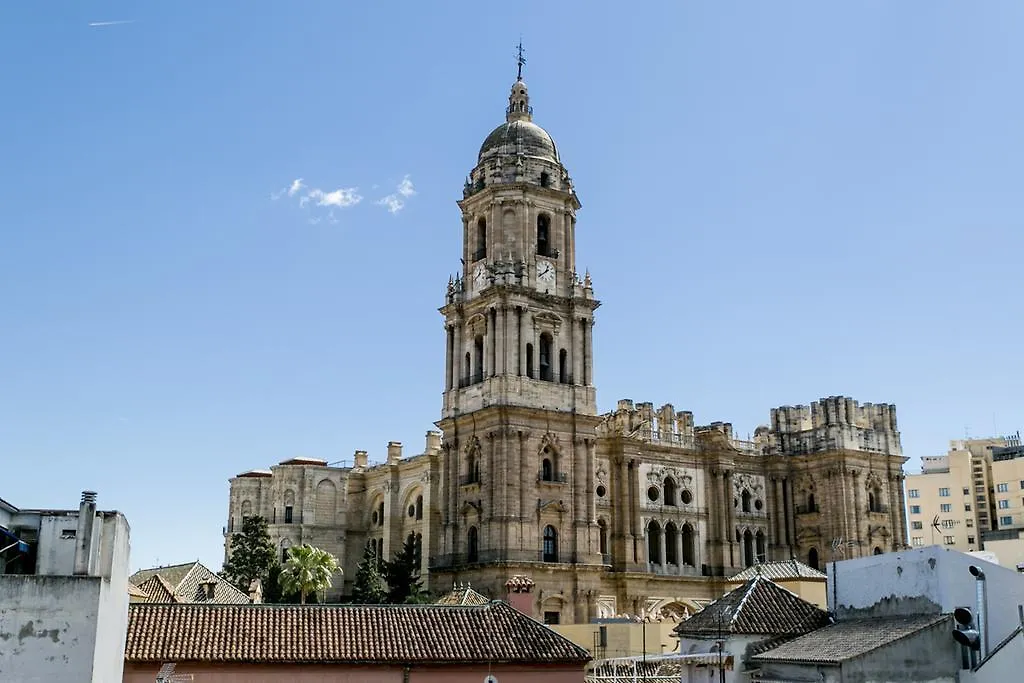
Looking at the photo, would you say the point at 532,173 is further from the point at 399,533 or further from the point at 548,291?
the point at 399,533

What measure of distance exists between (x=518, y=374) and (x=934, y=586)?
3134cm

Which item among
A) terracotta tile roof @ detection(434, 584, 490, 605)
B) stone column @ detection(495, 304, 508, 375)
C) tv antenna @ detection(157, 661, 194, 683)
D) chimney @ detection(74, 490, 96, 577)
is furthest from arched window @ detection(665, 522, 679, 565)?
chimney @ detection(74, 490, 96, 577)

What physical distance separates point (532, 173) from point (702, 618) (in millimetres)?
33693

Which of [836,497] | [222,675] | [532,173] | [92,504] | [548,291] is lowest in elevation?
[222,675]

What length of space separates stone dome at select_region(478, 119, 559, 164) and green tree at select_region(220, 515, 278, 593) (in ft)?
87.9

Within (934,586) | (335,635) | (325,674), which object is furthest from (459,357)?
(934,586)

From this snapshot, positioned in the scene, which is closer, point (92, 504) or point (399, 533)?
point (92, 504)

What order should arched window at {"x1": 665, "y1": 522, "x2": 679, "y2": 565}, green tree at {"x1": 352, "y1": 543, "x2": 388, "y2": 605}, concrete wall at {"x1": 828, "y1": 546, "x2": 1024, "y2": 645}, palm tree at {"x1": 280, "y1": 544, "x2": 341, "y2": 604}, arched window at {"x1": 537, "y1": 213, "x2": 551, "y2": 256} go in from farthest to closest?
arched window at {"x1": 665, "y1": 522, "x2": 679, "y2": 565} < arched window at {"x1": 537, "y1": 213, "x2": 551, "y2": 256} < green tree at {"x1": 352, "y1": 543, "x2": 388, "y2": 605} < palm tree at {"x1": 280, "y1": 544, "x2": 341, "y2": 604} < concrete wall at {"x1": 828, "y1": 546, "x2": 1024, "y2": 645}

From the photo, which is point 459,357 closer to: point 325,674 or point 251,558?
point 251,558

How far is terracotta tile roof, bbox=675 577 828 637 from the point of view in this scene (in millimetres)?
35781

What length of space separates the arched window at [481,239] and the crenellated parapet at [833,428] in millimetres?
25891

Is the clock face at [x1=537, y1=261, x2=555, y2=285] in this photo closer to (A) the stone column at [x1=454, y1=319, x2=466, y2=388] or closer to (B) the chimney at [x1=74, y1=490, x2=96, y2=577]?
(A) the stone column at [x1=454, y1=319, x2=466, y2=388]

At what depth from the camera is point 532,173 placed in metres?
65.7

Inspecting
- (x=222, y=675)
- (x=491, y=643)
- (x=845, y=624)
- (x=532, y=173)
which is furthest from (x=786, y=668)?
(x=532, y=173)
